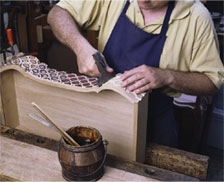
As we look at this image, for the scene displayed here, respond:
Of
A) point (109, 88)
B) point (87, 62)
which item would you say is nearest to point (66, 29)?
point (87, 62)

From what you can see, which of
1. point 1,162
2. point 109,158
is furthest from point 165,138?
point 1,162

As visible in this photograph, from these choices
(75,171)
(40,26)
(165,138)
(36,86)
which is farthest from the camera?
(40,26)

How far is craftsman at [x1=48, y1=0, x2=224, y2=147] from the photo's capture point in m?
1.47

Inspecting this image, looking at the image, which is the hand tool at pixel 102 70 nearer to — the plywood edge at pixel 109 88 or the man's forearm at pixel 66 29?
the plywood edge at pixel 109 88

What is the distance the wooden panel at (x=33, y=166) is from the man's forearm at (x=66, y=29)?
54cm

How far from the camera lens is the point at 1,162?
1.19m

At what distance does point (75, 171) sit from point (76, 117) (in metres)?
0.40

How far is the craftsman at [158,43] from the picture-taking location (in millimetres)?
1473

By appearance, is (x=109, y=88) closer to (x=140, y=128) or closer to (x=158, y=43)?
(x=140, y=128)

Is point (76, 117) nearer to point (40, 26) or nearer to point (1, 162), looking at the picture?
point (1, 162)

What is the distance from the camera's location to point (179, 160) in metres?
1.25

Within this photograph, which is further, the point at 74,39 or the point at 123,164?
the point at 74,39

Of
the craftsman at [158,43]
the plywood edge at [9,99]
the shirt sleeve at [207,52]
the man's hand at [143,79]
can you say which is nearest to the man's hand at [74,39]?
the craftsman at [158,43]

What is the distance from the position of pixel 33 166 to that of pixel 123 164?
0.35 meters
